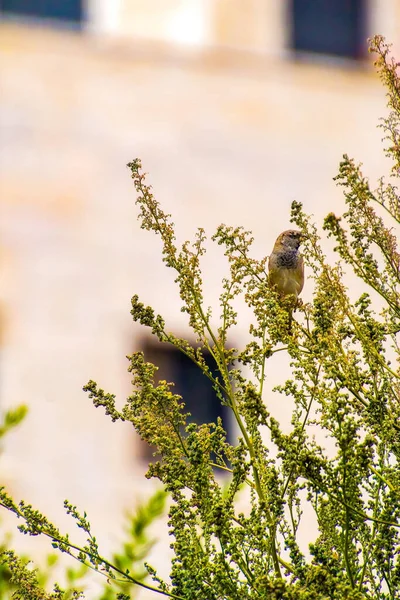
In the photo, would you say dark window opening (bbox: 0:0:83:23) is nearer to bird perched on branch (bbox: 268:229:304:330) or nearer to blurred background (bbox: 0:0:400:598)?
blurred background (bbox: 0:0:400:598)

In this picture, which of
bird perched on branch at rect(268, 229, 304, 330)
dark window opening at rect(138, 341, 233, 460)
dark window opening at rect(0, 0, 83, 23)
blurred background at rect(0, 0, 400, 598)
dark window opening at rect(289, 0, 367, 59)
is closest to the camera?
bird perched on branch at rect(268, 229, 304, 330)

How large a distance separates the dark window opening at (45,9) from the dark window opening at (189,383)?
2.35 m

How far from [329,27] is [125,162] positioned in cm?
213

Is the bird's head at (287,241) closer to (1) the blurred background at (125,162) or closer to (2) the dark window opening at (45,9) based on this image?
(1) the blurred background at (125,162)

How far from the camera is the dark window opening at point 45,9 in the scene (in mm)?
8938

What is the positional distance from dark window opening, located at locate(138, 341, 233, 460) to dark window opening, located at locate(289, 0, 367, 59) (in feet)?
8.83

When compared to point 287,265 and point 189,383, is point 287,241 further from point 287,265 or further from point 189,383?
point 189,383

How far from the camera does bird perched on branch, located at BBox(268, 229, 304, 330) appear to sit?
394 cm

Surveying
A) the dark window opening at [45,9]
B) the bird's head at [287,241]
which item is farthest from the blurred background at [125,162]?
the bird's head at [287,241]

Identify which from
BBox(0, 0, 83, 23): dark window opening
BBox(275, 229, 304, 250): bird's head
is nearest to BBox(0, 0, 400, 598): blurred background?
BBox(0, 0, 83, 23): dark window opening

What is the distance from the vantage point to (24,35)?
28.8ft

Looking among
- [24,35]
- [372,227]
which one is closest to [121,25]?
[24,35]

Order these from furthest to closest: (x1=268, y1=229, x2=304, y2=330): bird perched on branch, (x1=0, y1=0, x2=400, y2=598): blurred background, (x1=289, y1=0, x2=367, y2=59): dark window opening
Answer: (x1=289, y1=0, x2=367, y2=59): dark window opening < (x1=0, y1=0, x2=400, y2=598): blurred background < (x1=268, y1=229, x2=304, y2=330): bird perched on branch

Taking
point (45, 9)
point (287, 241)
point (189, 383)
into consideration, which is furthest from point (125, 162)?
point (287, 241)
